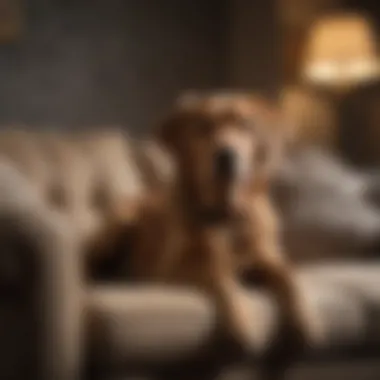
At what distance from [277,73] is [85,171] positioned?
1742mm

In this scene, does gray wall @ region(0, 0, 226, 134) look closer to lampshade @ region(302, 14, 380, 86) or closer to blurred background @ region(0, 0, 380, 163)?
blurred background @ region(0, 0, 380, 163)

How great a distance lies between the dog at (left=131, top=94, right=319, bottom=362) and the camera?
2.02 m

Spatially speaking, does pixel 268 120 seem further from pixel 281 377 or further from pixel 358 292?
pixel 281 377

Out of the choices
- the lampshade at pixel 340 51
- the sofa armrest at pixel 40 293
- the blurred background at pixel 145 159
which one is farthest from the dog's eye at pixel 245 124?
the lampshade at pixel 340 51

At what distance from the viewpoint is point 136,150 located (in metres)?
2.63

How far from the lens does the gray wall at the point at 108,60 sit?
3488mm

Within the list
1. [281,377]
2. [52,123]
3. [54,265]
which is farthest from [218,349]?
[52,123]

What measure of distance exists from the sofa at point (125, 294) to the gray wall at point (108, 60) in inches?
41.2

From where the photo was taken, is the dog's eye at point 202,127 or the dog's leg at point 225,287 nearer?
the dog's leg at point 225,287

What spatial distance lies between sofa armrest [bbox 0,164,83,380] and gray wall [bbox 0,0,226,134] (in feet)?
6.07

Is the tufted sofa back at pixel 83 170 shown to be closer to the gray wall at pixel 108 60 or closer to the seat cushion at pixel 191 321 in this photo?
the seat cushion at pixel 191 321

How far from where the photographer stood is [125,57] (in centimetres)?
371

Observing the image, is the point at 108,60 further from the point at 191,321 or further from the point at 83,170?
the point at 191,321

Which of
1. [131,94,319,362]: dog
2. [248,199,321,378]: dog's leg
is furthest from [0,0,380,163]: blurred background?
[248,199,321,378]: dog's leg
